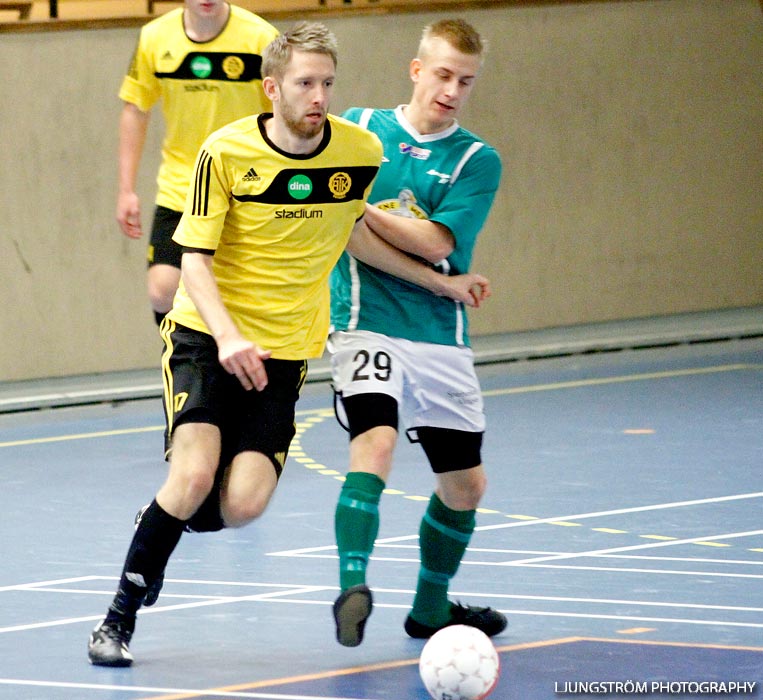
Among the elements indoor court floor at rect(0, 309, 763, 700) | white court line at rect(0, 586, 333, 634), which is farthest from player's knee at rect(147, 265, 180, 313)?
white court line at rect(0, 586, 333, 634)

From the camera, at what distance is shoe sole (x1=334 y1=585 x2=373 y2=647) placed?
4.49 m

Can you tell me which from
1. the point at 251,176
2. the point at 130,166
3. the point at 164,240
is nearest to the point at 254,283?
the point at 251,176

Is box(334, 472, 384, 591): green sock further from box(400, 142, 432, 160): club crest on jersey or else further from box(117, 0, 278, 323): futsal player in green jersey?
box(117, 0, 278, 323): futsal player in green jersey

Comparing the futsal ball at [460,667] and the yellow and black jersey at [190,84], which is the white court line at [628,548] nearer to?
the futsal ball at [460,667]

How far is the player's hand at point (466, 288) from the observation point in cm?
513

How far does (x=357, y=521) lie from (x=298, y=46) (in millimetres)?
1342

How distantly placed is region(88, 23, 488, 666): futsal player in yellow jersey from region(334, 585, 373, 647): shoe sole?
449 mm

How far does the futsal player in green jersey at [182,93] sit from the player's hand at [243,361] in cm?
325

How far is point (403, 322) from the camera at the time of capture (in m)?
5.14

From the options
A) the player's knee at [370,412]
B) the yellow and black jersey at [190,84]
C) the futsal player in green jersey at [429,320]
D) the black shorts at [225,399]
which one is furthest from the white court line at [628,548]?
the yellow and black jersey at [190,84]

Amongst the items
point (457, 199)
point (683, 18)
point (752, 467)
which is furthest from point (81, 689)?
point (683, 18)

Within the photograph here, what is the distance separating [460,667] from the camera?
14.4 ft

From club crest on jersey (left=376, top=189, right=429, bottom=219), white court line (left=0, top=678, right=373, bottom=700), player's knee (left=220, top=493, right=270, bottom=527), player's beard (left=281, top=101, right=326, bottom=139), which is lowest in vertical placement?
white court line (left=0, top=678, right=373, bottom=700)

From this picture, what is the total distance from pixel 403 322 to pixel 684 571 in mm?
1690
